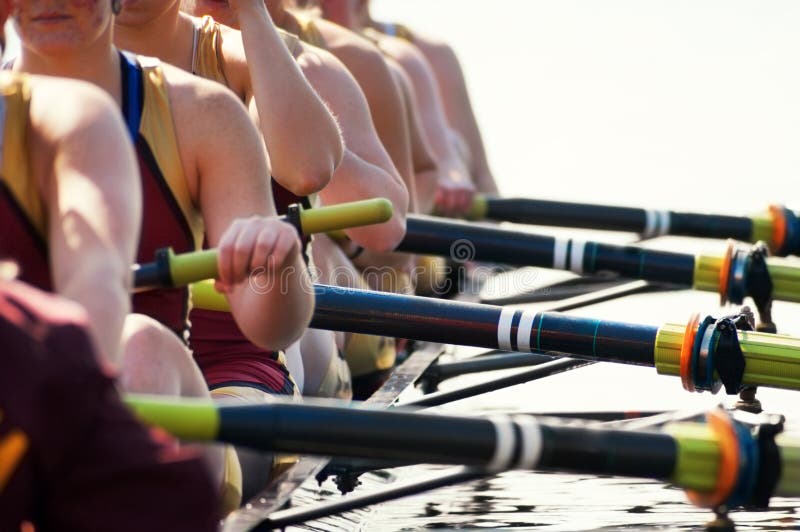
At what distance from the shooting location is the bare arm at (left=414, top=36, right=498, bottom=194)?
7.46 meters

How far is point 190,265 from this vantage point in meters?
→ 2.18

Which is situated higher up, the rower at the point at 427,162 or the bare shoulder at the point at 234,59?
the bare shoulder at the point at 234,59

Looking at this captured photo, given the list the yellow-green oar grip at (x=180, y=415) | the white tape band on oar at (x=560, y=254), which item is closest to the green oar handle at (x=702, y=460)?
the yellow-green oar grip at (x=180, y=415)

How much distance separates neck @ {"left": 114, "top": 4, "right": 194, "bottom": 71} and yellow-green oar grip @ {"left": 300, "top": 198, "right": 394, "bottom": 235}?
87 centimetres

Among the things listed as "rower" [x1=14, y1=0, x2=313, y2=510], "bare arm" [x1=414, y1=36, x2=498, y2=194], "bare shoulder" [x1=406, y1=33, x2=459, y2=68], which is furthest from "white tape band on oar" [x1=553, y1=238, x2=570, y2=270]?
"bare shoulder" [x1=406, y1=33, x2=459, y2=68]

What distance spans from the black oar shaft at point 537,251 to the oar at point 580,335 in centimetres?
97

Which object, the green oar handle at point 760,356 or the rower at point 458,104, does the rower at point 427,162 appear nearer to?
the rower at point 458,104

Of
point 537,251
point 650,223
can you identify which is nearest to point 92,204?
point 537,251

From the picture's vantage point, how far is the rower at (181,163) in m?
2.39

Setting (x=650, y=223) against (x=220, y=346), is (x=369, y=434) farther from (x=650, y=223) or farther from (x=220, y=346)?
(x=650, y=223)

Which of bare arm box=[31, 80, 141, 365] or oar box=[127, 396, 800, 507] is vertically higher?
bare arm box=[31, 80, 141, 365]

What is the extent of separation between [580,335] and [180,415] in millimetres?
1536

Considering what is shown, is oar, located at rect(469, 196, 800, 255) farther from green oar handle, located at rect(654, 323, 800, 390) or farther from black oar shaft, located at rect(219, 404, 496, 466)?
black oar shaft, located at rect(219, 404, 496, 466)

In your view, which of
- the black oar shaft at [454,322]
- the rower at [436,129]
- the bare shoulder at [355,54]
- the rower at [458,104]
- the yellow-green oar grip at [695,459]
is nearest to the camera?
the yellow-green oar grip at [695,459]
